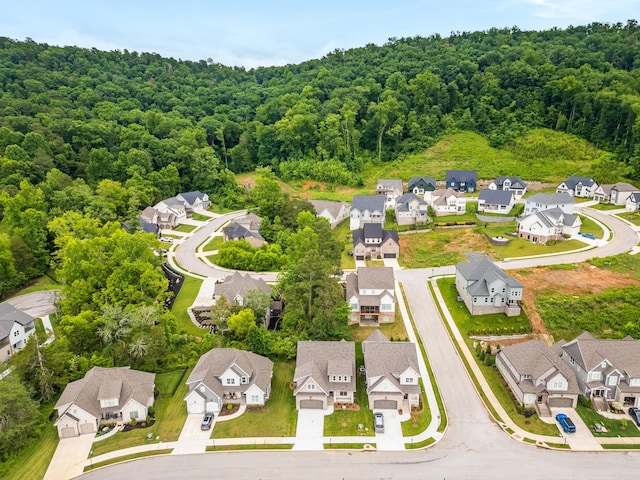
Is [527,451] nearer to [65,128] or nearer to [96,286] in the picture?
[96,286]

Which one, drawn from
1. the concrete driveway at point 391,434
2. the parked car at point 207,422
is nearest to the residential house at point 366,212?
the concrete driveway at point 391,434

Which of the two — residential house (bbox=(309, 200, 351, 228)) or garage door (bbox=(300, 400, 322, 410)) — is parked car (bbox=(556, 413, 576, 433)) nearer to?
garage door (bbox=(300, 400, 322, 410))

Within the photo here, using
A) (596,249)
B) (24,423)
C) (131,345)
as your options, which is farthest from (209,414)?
(596,249)

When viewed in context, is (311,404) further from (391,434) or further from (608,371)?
(608,371)

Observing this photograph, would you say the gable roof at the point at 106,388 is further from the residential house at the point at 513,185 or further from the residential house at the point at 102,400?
the residential house at the point at 513,185

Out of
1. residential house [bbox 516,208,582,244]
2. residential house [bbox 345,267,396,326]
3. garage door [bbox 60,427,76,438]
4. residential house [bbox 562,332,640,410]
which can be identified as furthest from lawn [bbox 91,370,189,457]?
residential house [bbox 516,208,582,244]
